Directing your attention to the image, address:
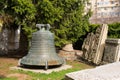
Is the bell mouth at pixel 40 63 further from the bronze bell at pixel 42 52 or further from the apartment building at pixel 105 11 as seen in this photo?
the apartment building at pixel 105 11

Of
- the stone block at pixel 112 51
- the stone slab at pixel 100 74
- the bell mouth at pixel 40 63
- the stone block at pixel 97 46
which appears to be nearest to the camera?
the stone slab at pixel 100 74

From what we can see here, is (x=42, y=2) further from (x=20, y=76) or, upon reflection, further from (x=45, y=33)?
(x=20, y=76)

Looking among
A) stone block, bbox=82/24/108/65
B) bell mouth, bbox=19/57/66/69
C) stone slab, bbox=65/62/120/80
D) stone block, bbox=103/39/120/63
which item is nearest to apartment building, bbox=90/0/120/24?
stone block, bbox=82/24/108/65

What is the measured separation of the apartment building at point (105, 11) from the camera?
1828cm

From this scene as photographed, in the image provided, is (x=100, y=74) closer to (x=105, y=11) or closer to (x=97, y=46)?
(x=97, y=46)

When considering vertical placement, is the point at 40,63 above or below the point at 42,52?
below

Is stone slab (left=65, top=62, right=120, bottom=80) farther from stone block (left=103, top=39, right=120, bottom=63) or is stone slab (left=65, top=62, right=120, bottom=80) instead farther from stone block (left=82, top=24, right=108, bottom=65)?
stone block (left=82, top=24, right=108, bottom=65)

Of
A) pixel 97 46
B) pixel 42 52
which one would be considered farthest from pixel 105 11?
pixel 42 52

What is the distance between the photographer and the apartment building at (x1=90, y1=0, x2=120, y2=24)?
60.0 feet

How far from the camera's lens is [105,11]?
60.7 ft

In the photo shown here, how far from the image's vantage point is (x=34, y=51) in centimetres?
752

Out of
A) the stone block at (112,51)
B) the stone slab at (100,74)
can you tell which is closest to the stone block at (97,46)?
the stone block at (112,51)

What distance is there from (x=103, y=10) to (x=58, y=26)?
31.0ft

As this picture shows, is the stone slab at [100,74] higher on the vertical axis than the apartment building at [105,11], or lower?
lower
